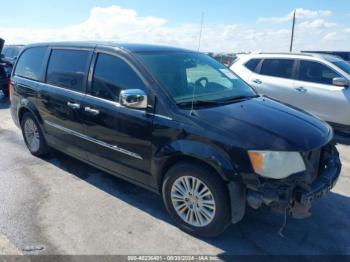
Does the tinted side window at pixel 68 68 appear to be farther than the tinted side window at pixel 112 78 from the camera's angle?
Yes

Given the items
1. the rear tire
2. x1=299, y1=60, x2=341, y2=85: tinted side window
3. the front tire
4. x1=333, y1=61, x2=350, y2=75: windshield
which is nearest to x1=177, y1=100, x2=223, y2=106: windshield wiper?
the front tire

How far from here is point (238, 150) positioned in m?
3.00

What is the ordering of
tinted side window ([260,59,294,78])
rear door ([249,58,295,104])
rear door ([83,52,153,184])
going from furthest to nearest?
tinted side window ([260,59,294,78]), rear door ([249,58,295,104]), rear door ([83,52,153,184])

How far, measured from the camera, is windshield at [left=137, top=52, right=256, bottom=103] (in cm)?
369

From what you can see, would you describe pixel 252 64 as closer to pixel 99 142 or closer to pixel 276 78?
pixel 276 78

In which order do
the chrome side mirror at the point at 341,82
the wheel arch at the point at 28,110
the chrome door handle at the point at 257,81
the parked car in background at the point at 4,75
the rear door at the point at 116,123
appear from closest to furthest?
the rear door at the point at 116,123 < the wheel arch at the point at 28,110 < the chrome side mirror at the point at 341,82 < the chrome door handle at the point at 257,81 < the parked car in background at the point at 4,75

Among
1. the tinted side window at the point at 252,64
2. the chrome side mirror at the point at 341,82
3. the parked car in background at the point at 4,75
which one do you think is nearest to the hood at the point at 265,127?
the chrome side mirror at the point at 341,82

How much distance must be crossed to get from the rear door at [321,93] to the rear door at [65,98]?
15.9ft

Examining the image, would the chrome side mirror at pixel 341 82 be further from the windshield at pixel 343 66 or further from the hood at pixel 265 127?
the hood at pixel 265 127

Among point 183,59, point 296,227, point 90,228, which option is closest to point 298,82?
point 183,59

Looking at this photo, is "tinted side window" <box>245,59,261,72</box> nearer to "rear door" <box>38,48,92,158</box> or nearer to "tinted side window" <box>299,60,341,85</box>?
"tinted side window" <box>299,60,341,85</box>

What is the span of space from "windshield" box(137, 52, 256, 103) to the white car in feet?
11.3

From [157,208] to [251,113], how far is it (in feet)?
4.92

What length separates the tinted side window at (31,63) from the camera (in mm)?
5227
